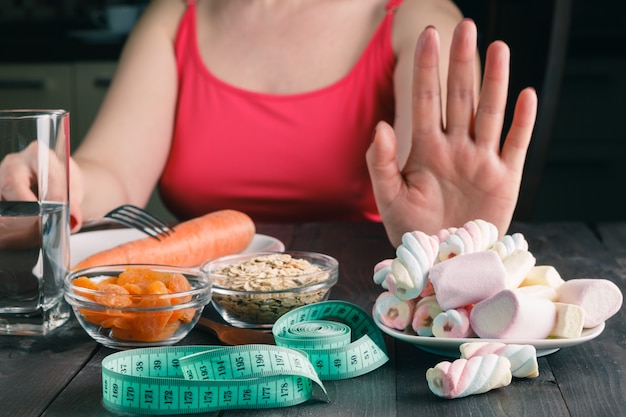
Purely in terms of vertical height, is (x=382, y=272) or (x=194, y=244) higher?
(x=382, y=272)

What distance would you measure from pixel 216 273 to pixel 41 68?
8.20ft

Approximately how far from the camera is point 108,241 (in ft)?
4.29

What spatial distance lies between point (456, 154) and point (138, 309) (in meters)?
0.58

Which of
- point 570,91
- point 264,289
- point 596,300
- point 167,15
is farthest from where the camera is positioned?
point 570,91

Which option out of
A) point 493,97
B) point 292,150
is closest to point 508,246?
point 493,97

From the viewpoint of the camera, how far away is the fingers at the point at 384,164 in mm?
1187

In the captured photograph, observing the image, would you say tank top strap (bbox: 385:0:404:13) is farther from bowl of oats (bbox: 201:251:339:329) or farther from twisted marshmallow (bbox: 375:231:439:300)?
twisted marshmallow (bbox: 375:231:439:300)

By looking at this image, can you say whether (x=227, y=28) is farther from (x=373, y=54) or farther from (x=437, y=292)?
(x=437, y=292)

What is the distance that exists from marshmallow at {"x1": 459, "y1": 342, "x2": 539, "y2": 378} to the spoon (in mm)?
205

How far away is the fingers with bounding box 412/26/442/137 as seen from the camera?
125cm

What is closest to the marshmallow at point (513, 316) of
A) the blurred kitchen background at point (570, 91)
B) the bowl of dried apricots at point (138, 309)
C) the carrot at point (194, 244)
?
the bowl of dried apricots at point (138, 309)

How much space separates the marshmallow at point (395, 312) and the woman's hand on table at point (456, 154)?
1.22 feet

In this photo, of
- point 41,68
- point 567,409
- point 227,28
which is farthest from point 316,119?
point 41,68

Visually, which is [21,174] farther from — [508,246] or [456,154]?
[456,154]
